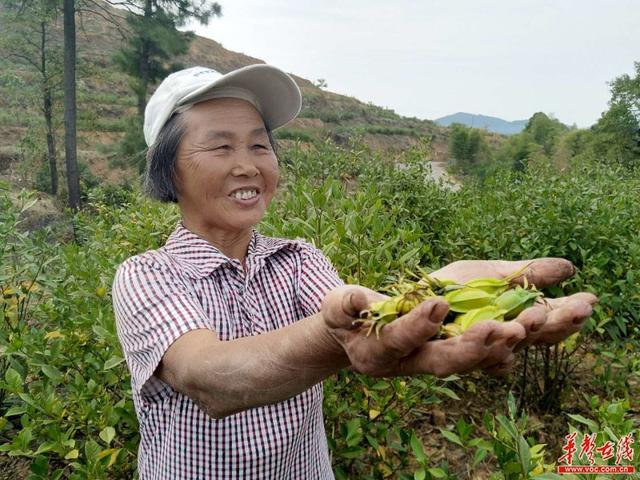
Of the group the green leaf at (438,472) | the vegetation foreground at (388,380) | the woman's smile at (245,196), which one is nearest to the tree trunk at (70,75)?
the vegetation foreground at (388,380)

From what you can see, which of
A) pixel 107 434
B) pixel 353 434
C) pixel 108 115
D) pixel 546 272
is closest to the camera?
pixel 546 272

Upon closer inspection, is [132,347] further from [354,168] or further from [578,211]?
[354,168]

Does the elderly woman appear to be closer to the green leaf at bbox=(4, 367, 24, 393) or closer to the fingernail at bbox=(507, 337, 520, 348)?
the fingernail at bbox=(507, 337, 520, 348)

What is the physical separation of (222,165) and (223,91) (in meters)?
0.19

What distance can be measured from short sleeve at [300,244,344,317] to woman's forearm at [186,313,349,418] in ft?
1.12

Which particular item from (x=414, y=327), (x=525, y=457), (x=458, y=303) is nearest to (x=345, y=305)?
(x=414, y=327)

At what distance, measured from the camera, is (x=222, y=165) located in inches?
49.2

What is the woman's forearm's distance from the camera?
0.86 metres

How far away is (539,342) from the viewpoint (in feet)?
2.70

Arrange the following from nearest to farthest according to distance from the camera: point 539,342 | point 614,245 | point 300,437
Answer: point 539,342
point 300,437
point 614,245

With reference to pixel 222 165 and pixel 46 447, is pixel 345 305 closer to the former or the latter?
pixel 222 165

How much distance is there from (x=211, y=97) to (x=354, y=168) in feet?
10.3

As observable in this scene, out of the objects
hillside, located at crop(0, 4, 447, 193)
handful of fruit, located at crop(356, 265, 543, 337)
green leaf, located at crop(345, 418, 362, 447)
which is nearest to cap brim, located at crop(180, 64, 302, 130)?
handful of fruit, located at crop(356, 265, 543, 337)

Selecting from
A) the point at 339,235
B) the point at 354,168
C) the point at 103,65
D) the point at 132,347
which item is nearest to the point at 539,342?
the point at 132,347
